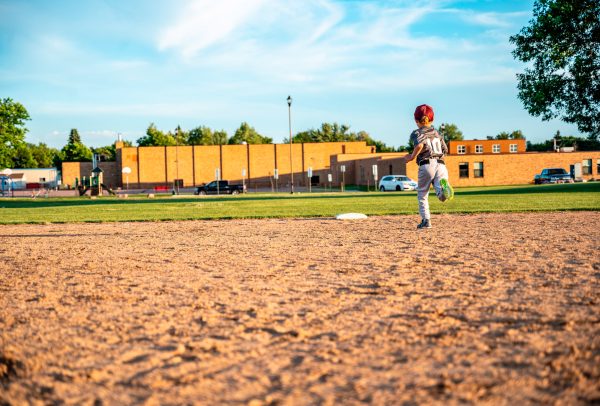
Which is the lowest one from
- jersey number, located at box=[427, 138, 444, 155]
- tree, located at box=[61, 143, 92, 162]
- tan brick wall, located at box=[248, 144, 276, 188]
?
jersey number, located at box=[427, 138, 444, 155]

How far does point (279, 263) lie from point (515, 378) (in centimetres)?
431

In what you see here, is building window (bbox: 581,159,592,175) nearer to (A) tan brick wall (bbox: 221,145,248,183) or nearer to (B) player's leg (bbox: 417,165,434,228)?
(A) tan brick wall (bbox: 221,145,248,183)

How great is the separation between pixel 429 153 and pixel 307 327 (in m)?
6.95

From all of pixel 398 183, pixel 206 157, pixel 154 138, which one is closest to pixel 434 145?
pixel 398 183

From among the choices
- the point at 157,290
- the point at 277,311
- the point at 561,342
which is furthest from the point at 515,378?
the point at 157,290

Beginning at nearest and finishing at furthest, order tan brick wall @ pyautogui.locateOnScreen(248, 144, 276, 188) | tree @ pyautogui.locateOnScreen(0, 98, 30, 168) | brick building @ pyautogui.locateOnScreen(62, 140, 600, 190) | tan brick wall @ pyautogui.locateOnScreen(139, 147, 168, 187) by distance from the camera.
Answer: tree @ pyautogui.locateOnScreen(0, 98, 30, 168)
brick building @ pyautogui.locateOnScreen(62, 140, 600, 190)
tan brick wall @ pyautogui.locateOnScreen(248, 144, 276, 188)
tan brick wall @ pyautogui.locateOnScreen(139, 147, 168, 187)

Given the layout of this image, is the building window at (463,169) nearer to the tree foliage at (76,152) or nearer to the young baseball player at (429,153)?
the young baseball player at (429,153)

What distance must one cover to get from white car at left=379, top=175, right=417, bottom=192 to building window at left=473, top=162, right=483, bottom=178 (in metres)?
14.2

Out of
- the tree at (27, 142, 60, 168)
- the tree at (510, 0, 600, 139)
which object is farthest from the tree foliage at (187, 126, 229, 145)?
the tree at (510, 0, 600, 139)

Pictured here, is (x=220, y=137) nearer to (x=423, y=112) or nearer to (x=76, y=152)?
(x=76, y=152)

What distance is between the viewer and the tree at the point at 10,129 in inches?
1955

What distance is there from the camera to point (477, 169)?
6188 cm

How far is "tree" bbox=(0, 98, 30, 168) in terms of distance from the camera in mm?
49656

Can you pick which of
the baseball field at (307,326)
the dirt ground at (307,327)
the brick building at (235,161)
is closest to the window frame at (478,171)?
the brick building at (235,161)
